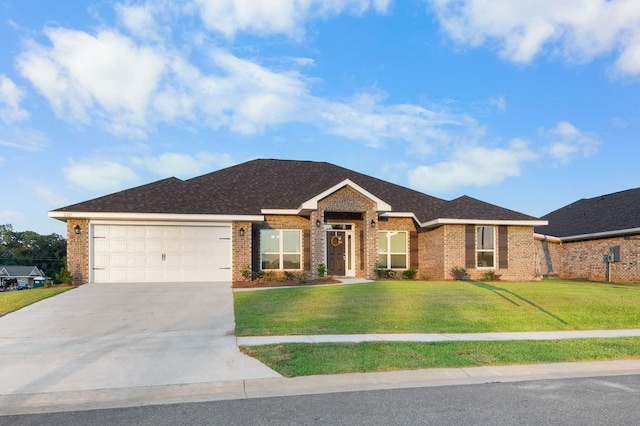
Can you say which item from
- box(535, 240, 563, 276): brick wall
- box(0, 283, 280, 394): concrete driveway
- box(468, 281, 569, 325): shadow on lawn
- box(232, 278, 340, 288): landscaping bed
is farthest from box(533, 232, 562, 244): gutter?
box(0, 283, 280, 394): concrete driveway

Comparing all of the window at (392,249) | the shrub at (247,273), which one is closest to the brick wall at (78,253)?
the shrub at (247,273)

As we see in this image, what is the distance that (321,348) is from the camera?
365 inches

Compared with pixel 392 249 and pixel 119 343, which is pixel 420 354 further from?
pixel 392 249

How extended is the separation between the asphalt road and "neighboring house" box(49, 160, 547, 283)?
1523 cm

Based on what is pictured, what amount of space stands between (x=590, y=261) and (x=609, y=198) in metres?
5.59

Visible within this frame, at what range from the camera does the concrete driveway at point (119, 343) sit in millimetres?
7656

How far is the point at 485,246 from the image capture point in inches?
930

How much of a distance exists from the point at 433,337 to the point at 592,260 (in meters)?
21.0

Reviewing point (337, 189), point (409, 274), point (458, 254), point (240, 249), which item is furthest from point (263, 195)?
point (458, 254)

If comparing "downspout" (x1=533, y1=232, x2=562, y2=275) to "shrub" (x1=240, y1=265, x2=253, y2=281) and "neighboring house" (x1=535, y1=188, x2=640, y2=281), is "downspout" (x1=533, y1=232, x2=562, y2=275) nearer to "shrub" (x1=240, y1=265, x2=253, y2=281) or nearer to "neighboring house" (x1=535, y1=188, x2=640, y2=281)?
"neighboring house" (x1=535, y1=188, x2=640, y2=281)

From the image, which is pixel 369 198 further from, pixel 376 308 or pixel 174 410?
pixel 174 410

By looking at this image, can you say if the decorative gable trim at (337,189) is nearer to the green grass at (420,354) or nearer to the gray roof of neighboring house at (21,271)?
the green grass at (420,354)

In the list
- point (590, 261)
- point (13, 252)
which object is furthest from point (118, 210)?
point (13, 252)

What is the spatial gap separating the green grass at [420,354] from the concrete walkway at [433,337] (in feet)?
1.44
